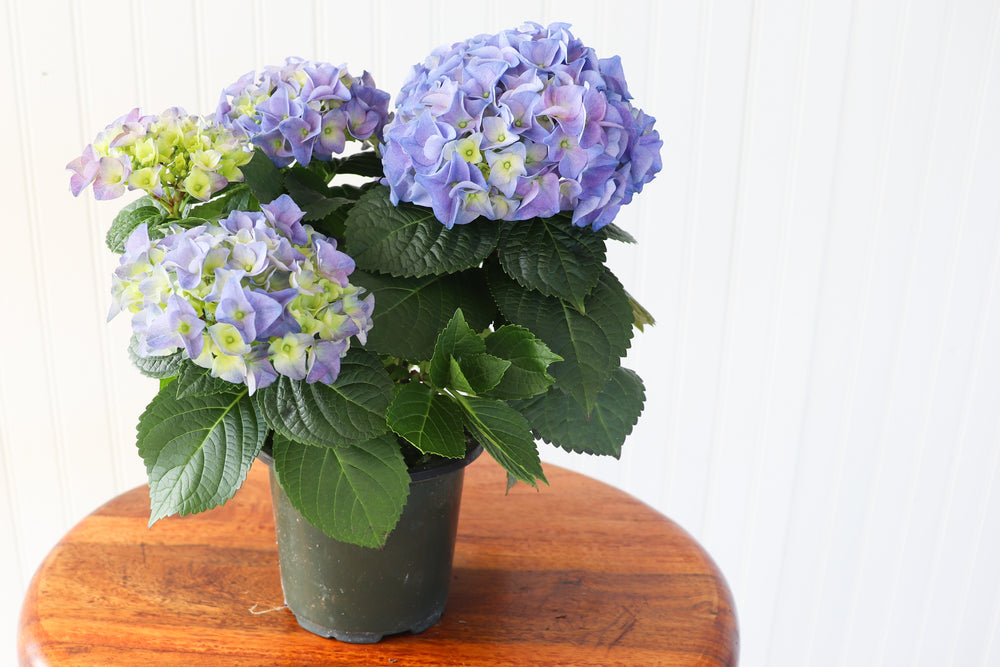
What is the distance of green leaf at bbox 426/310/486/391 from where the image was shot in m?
0.60

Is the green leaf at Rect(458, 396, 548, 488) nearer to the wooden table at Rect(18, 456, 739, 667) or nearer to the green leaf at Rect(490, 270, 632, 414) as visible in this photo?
the green leaf at Rect(490, 270, 632, 414)

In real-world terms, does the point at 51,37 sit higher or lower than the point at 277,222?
higher

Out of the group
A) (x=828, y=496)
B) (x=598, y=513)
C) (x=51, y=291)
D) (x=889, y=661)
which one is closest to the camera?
(x=598, y=513)

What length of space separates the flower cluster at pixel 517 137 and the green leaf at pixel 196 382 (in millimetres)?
176

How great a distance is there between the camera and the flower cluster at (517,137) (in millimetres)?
588

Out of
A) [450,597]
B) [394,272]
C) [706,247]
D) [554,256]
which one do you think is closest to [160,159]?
[394,272]

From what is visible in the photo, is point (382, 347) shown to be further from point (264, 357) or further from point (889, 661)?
point (889, 661)

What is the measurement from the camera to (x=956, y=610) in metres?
1.53

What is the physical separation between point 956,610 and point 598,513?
93 centimetres

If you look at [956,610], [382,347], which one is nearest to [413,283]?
[382,347]

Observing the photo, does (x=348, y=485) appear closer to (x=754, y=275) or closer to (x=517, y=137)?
(x=517, y=137)

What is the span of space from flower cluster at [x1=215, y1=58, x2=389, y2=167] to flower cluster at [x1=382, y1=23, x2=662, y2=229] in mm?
61

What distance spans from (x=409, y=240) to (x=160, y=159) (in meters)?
0.18

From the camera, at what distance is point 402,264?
0.62 meters
